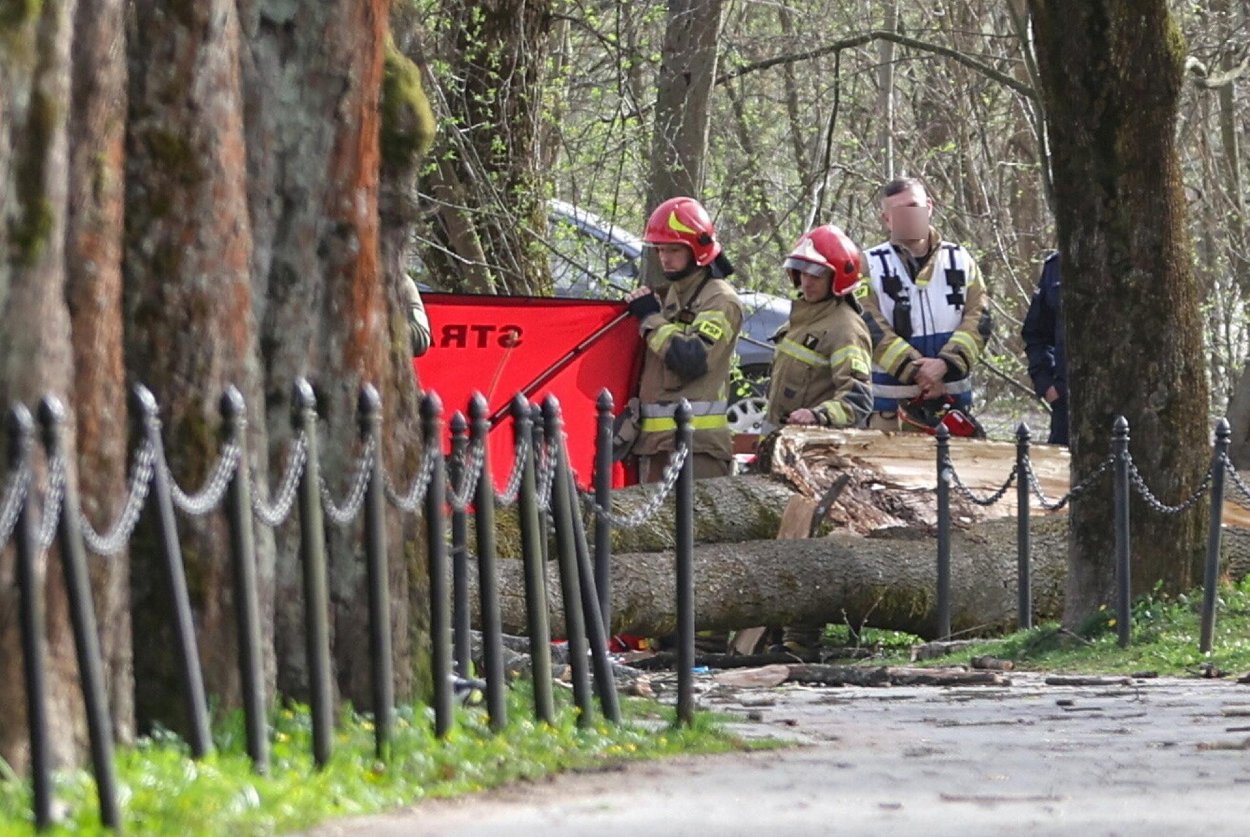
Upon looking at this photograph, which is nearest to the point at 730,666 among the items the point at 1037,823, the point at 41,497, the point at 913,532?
the point at 913,532

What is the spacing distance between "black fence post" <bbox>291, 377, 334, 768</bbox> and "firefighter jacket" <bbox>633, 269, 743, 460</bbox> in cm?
799

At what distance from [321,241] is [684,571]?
1.72 m

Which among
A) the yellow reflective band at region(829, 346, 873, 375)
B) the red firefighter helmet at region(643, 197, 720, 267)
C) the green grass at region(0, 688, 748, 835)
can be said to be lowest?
the green grass at region(0, 688, 748, 835)

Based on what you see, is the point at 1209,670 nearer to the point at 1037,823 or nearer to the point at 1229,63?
the point at 1037,823

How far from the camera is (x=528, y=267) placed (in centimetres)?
1995

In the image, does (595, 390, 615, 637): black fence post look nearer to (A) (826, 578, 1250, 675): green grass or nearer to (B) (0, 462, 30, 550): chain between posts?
(A) (826, 578, 1250, 675): green grass

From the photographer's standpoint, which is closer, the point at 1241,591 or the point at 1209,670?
the point at 1209,670

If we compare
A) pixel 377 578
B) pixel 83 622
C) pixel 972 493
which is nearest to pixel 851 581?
pixel 972 493

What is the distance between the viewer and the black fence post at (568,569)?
27.6 ft

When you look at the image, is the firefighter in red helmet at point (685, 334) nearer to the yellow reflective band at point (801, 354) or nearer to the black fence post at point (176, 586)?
the yellow reflective band at point (801, 354)

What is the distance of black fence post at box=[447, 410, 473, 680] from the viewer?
873cm

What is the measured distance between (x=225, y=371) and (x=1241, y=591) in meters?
8.37

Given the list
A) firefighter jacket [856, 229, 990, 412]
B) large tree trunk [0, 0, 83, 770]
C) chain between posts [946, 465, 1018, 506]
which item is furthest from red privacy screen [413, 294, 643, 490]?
large tree trunk [0, 0, 83, 770]

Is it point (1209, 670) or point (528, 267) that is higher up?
point (528, 267)
